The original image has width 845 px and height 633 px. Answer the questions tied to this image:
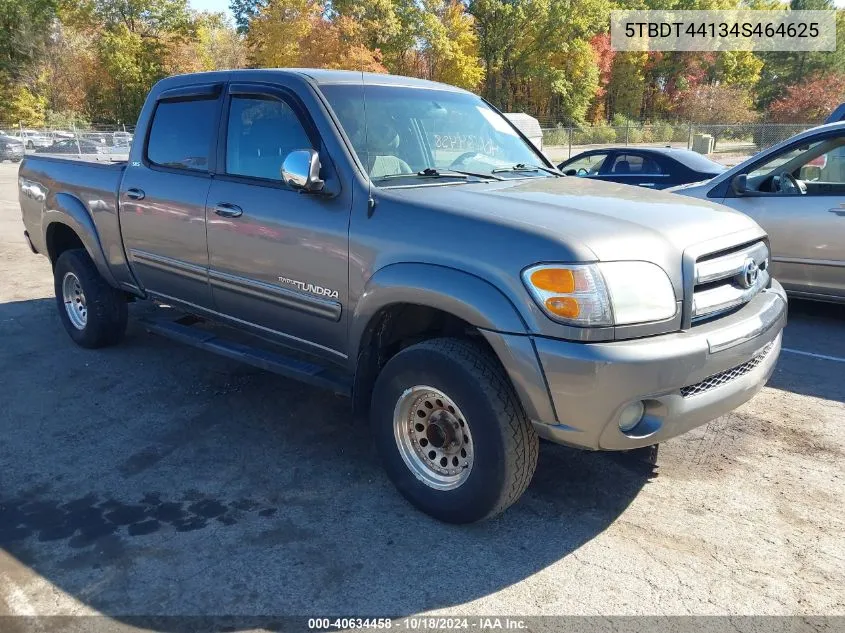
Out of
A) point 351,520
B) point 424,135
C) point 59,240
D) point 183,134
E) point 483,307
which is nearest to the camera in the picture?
point 483,307

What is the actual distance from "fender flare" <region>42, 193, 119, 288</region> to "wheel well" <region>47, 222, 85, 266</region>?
294 millimetres

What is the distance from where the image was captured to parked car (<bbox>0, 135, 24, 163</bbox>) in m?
35.9

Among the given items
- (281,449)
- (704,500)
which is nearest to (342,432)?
(281,449)

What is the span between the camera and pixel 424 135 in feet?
12.6

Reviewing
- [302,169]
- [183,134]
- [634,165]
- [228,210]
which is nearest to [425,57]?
[634,165]

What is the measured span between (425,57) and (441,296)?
157 feet

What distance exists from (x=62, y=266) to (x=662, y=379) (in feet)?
16.3

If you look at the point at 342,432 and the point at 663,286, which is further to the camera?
the point at 342,432

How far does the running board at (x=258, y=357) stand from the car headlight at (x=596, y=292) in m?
1.28

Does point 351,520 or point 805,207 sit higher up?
point 805,207

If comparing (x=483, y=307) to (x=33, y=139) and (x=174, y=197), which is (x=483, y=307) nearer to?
(x=174, y=197)

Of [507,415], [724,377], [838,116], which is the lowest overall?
[507,415]

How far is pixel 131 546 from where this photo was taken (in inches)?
119

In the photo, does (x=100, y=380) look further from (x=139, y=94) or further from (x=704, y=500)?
(x=139, y=94)
